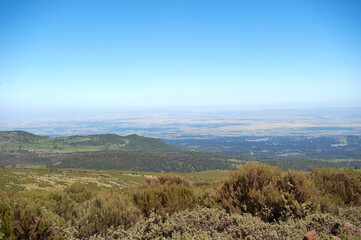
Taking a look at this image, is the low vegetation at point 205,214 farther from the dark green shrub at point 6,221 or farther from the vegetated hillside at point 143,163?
the vegetated hillside at point 143,163

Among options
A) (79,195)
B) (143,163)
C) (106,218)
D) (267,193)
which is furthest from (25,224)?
(143,163)

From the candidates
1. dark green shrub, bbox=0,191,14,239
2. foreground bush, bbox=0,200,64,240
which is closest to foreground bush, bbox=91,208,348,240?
foreground bush, bbox=0,200,64,240

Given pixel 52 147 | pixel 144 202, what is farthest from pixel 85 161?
pixel 144 202

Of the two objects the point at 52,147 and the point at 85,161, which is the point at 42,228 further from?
the point at 52,147

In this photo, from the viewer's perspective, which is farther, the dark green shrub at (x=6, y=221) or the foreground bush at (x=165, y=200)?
the foreground bush at (x=165, y=200)

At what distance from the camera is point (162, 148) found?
647 ft

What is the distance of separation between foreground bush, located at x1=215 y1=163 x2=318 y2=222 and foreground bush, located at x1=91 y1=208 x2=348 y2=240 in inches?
26.5

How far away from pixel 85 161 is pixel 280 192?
116 meters

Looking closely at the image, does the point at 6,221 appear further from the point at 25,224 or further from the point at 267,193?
the point at 267,193

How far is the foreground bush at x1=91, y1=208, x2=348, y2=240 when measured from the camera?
4648 mm

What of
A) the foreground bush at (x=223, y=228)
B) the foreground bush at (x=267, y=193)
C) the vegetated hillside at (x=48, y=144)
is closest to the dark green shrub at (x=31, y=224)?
the foreground bush at (x=223, y=228)

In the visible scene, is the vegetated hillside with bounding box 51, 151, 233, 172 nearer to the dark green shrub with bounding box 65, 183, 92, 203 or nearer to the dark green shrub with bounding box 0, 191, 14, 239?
the dark green shrub with bounding box 65, 183, 92, 203

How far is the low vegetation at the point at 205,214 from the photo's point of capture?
472 cm

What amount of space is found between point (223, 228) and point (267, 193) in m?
2.03
